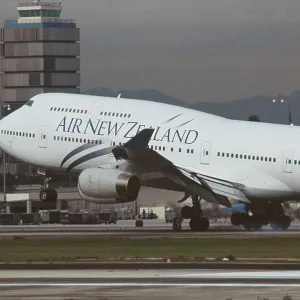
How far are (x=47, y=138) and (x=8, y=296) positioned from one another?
45184 millimetres

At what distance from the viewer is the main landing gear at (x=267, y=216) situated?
3132 inches

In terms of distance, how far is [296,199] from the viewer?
7769 centimetres

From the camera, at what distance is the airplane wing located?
252 feet

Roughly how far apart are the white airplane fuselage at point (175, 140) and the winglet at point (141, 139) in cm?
217

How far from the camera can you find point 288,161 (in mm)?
75562

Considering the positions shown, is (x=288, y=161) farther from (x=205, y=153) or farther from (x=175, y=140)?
(x=175, y=140)

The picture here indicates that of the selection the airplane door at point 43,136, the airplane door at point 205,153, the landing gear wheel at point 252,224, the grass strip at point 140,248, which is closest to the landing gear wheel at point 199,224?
the landing gear wheel at point 252,224

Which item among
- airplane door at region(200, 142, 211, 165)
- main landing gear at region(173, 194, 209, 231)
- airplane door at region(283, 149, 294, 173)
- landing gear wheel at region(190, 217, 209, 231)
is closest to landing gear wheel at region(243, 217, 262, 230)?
main landing gear at region(173, 194, 209, 231)

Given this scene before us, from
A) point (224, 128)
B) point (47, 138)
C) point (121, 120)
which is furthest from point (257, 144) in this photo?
point (47, 138)

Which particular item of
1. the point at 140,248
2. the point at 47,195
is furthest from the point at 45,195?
the point at 140,248

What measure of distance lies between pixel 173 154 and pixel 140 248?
66.1ft

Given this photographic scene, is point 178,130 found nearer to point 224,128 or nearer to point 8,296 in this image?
point 224,128

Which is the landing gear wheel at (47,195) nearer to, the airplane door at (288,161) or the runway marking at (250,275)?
the airplane door at (288,161)

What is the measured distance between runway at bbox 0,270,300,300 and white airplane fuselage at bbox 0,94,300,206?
32.5 metres
